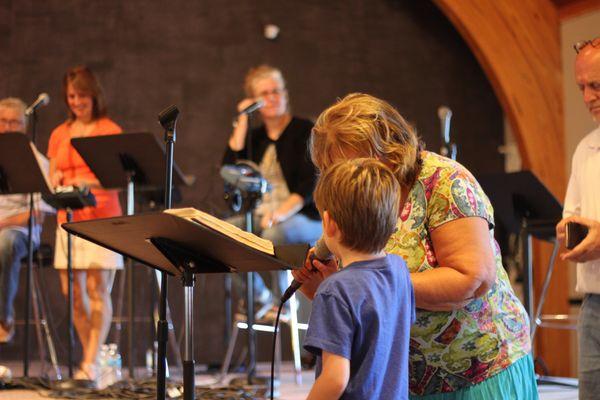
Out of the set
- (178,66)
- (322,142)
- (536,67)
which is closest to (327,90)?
(178,66)

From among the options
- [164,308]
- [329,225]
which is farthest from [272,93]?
[329,225]

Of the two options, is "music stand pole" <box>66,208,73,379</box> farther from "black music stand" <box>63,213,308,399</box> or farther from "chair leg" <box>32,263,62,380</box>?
"black music stand" <box>63,213,308,399</box>

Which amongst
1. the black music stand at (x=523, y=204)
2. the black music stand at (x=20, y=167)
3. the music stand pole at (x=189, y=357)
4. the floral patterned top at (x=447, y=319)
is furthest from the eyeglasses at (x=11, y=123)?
the floral patterned top at (x=447, y=319)

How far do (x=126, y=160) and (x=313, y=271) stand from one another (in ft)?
8.07

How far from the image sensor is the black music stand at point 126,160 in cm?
411

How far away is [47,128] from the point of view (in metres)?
6.75

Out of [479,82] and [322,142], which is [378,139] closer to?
[322,142]

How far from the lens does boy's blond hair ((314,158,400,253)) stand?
65.2 inches

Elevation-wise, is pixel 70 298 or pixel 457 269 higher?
pixel 457 269

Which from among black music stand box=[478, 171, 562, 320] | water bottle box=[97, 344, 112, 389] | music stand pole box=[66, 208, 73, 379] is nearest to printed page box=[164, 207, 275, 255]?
music stand pole box=[66, 208, 73, 379]

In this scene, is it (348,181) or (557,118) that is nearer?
(348,181)

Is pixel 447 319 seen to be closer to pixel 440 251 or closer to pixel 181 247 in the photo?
pixel 440 251

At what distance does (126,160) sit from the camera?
4.20m

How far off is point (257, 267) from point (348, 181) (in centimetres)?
42
